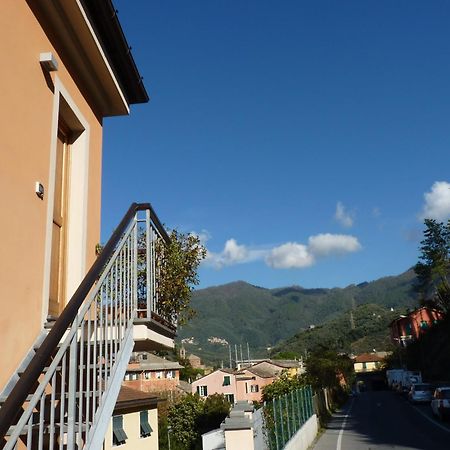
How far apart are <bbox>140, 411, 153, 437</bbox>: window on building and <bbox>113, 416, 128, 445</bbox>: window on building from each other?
1.52 m

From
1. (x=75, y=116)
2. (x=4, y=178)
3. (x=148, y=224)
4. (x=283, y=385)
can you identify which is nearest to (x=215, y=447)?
(x=148, y=224)

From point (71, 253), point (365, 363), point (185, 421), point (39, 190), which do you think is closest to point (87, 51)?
point (39, 190)

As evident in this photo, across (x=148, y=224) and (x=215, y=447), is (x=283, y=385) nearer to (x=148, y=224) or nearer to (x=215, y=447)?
(x=215, y=447)

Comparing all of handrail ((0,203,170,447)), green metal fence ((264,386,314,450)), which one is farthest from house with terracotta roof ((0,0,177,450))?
green metal fence ((264,386,314,450))

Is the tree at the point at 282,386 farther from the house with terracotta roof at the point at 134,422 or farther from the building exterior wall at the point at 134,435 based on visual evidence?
the building exterior wall at the point at 134,435

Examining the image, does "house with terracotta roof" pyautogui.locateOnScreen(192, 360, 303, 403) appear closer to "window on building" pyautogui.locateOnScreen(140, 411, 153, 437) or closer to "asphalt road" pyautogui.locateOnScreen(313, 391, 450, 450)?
"asphalt road" pyautogui.locateOnScreen(313, 391, 450, 450)

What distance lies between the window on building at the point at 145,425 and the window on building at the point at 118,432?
152 centimetres

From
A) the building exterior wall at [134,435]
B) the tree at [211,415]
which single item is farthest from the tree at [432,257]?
the building exterior wall at [134,435]

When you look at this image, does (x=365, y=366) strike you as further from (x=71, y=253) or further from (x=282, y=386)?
(x=71, y=253)

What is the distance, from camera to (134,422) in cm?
1973

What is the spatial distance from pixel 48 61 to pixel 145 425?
1879 cm

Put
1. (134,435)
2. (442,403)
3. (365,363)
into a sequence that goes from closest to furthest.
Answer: (134,435)
(442,403)
(365,363)

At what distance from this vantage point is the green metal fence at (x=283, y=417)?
1133 centimetres

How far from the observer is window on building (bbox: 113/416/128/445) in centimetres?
1792
